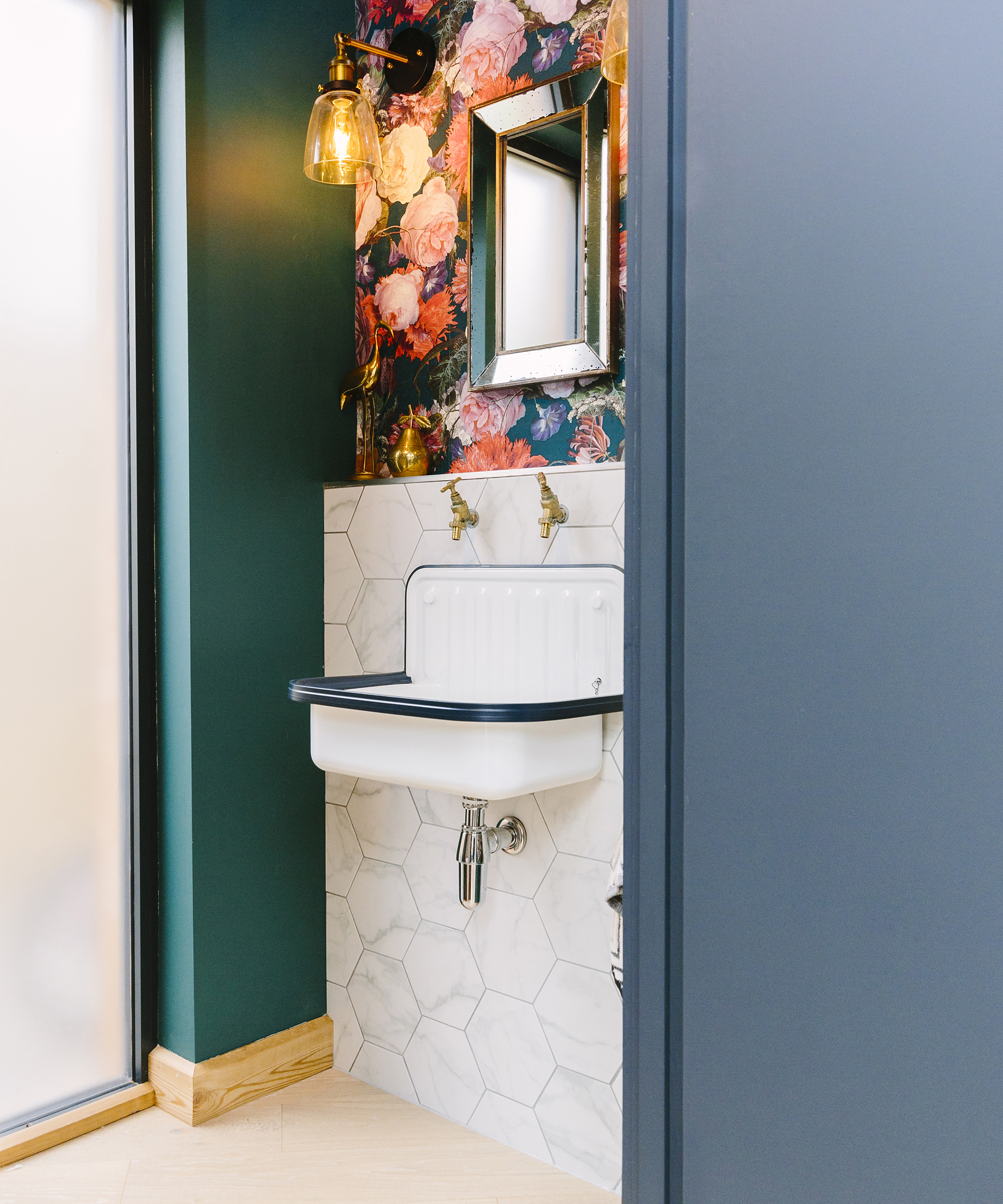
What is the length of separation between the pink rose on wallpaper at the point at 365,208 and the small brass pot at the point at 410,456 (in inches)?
20.0

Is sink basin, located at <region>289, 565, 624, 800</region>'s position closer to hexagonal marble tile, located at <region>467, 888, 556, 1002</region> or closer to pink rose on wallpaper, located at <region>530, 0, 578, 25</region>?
hexagonal marble tile, located at <region>467, 888, 556, 1002</region>

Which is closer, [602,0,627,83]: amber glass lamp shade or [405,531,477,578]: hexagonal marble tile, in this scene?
[602,0,627,83]: amber glass lamp shade

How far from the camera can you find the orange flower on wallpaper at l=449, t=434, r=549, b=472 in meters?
1.88

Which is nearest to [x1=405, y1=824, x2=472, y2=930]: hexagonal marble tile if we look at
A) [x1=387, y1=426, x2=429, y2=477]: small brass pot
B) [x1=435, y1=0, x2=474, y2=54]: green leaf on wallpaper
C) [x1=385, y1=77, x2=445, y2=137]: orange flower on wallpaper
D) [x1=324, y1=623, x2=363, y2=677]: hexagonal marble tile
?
[x1=324, y1=623, x2=363, y2=677]: hexagonal marble tile

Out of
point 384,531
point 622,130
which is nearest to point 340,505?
point 384,531

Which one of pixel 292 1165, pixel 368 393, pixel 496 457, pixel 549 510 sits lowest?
pixel 292 1165

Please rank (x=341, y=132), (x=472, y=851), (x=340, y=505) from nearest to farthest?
(x=472, y=851)
(x=341, y=132)
(x=340, y=505)

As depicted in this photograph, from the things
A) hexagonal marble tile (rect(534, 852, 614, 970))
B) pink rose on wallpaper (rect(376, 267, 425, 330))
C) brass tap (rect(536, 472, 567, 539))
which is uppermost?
pink rose on wallpaper (rect(376, 267, 425, 330))

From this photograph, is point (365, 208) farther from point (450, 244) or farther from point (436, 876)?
point (436, 876)

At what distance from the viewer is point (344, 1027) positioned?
2.14 m

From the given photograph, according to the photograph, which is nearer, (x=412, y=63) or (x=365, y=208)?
(x=412, y=63)

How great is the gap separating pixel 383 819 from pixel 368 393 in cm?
92

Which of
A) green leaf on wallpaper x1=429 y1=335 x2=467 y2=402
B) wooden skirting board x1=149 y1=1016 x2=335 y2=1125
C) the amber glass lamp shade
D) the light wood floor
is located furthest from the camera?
green leaf on wallpaper x1=429 y1=335 x2=467 y2=402

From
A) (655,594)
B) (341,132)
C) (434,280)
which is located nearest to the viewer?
(655,594)
